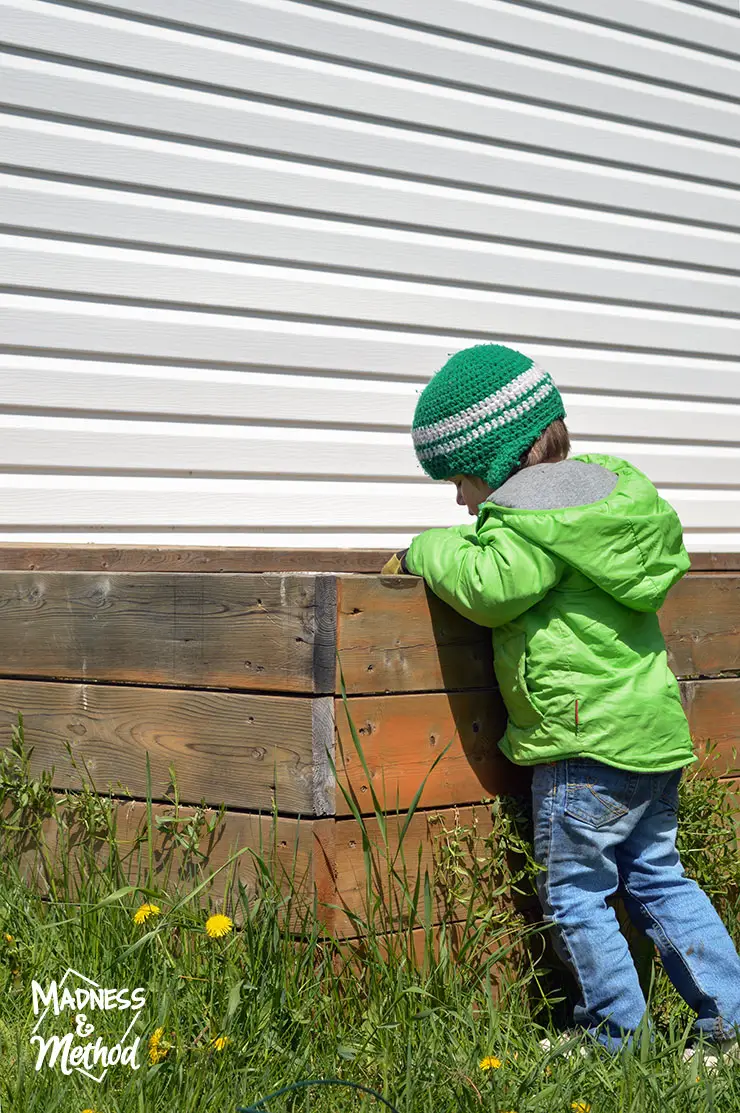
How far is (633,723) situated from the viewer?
2.21m

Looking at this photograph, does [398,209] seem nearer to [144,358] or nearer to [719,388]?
[144,358]

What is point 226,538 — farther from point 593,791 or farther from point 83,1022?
point 83,1022

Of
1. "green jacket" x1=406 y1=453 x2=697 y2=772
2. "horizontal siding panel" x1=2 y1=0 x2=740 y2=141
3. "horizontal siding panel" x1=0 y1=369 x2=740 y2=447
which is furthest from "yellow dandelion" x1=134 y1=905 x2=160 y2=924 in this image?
"horizontal siding panel" x1=2 y1=0 x2=740 y2=141

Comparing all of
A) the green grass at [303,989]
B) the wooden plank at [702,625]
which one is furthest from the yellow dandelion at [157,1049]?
the wooden plank at [702,625]

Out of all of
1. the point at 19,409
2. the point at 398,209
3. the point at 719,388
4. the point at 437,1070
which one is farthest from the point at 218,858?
the point at 719,388

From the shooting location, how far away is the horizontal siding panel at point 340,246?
3.35 metres

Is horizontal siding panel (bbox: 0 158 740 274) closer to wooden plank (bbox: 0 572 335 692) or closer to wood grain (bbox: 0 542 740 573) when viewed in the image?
wood grain (bbox: 0 542 740 573)

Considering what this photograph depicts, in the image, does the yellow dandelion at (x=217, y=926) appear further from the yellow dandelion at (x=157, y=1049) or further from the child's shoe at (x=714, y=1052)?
the child's shoe at (x=714, y=1052)

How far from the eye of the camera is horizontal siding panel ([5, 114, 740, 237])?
3.37m

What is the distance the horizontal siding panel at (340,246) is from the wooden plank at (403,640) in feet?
5.63

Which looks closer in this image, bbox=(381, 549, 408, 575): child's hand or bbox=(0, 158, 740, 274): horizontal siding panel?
bbox=(381, 549, 408, 575): child's hand

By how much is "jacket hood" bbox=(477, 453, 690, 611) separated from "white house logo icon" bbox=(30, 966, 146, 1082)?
1064mm

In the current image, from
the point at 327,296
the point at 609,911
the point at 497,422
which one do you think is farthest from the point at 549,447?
the point at 327,296

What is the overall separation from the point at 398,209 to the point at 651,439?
1.32m
